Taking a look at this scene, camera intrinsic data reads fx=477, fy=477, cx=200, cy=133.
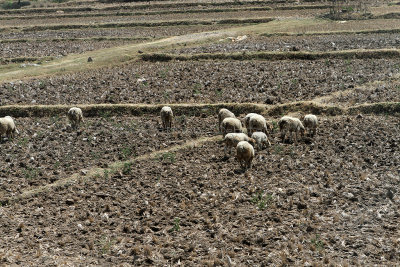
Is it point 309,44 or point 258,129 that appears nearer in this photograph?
point 258,129

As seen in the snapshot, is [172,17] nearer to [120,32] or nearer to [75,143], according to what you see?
[120,32]

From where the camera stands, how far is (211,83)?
86.4 ft

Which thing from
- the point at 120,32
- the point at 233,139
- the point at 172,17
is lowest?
the point at 233,139

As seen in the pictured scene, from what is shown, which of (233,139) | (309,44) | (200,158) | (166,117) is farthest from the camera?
(309,44)

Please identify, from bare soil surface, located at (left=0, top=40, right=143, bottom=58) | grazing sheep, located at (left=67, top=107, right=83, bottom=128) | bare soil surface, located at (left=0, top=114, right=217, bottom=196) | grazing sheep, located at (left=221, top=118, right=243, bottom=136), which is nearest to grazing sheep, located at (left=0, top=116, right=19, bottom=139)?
bare soil surface, located at (left=0, top=114, right=217, bottom=196)

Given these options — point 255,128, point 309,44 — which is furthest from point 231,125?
point 309,44

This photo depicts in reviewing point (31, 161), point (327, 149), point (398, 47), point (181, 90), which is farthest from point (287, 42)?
point (31, 161)

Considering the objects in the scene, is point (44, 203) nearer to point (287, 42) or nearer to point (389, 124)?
point (389, 124)

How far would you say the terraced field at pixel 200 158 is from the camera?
11891 millimetres

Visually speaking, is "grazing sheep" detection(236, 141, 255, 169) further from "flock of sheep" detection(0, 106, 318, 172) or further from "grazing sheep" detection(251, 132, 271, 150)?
"grazing sheep" detection(251, 132, 271, 150)

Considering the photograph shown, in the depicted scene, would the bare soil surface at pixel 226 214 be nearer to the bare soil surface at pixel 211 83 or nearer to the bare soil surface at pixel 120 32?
the bare soil surface at pixel 211 83

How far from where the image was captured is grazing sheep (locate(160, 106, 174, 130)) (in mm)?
20516

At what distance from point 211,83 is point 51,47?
20510 mm

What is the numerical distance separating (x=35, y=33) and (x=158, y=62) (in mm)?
22885
